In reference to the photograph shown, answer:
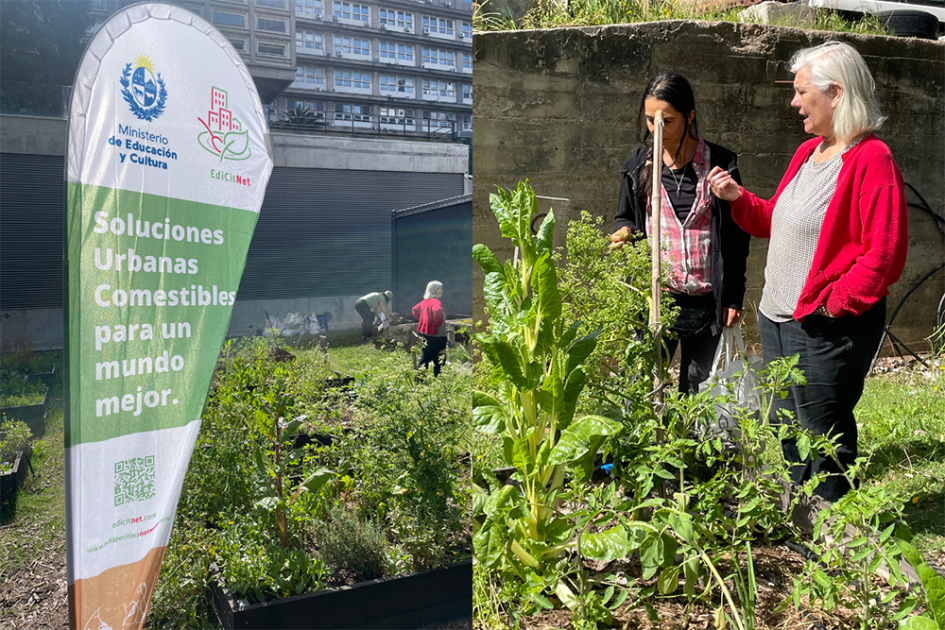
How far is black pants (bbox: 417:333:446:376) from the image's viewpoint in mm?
1801

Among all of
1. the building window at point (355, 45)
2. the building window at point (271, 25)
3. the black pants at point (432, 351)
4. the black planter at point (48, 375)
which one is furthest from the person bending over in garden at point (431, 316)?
A: the black planter at point (48, 375)

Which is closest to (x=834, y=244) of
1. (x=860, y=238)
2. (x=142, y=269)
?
(x=860, y=238)

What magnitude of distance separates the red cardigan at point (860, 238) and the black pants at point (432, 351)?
4.57ft

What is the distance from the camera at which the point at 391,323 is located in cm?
180

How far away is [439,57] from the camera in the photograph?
1.82 metres

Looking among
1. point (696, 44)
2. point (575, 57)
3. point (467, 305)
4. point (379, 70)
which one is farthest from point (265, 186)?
point (696, 44)

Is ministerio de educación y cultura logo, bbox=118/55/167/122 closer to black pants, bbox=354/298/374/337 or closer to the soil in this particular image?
black pants, bbox=354/298/374/337

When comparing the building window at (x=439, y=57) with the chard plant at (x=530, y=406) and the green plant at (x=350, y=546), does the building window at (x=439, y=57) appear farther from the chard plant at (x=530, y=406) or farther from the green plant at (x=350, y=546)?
the green plant at (x=350, y=546)

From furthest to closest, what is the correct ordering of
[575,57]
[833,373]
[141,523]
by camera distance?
[575,57] → [833,373] → [141,523]

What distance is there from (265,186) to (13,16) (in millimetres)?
573

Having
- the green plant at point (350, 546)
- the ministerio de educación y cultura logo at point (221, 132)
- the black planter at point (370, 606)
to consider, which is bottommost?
the black planter at point (370, 606)

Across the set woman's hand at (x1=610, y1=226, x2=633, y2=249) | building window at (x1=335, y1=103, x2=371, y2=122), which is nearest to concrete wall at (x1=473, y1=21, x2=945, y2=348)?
woman's hand at (x1=610, y1=226, x2=633, y2=249)

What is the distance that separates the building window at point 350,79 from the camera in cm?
171

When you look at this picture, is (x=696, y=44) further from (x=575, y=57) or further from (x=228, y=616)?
(x=228, y=616)
